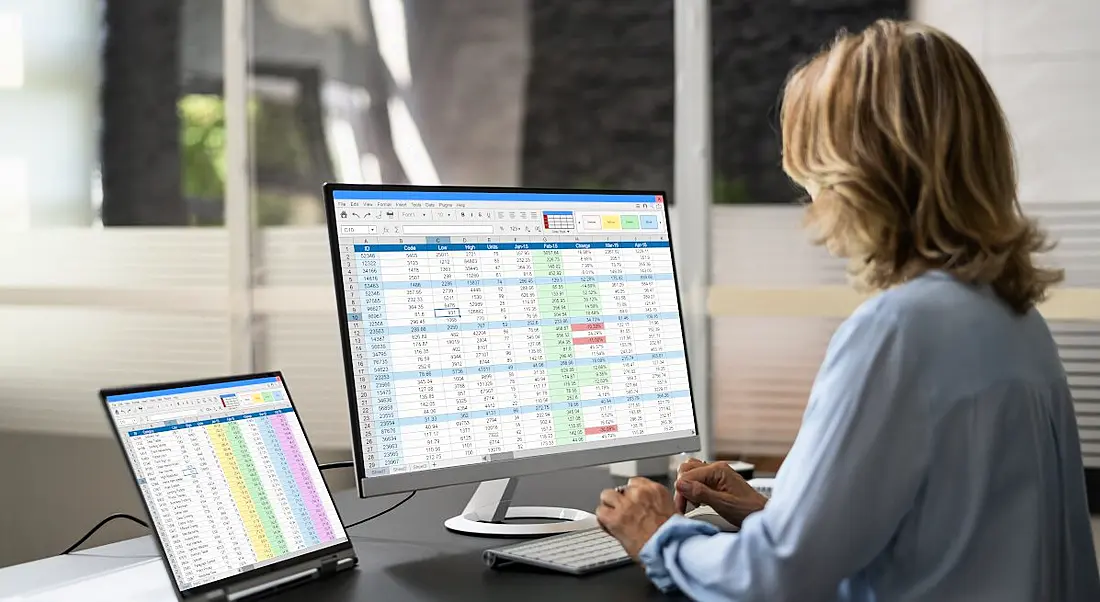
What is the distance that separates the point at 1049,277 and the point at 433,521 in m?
0.83

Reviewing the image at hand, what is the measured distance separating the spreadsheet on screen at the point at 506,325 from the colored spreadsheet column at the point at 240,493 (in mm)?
169

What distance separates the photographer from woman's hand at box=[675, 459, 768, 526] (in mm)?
1453

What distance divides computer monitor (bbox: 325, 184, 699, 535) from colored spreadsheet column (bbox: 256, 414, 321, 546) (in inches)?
3.6

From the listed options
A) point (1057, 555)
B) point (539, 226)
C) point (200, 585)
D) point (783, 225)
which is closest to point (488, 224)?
point (539, 226)

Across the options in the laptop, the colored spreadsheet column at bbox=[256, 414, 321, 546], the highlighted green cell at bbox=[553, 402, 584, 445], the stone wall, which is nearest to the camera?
the laptop

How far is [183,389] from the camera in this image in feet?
3.99

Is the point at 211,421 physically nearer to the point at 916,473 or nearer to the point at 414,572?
the point at 414,572

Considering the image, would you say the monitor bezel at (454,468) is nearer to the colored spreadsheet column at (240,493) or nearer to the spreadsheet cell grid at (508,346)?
the spreadsheet cell grid at (508,346)

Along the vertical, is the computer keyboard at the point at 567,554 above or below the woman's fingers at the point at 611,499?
below

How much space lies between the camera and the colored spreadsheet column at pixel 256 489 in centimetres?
122

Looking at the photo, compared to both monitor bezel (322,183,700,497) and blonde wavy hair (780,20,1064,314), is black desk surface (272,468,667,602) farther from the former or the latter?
blonde wavy hair (780,20,1064,314)

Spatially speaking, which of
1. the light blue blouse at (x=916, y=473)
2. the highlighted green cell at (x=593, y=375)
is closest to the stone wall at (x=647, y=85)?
the highlighted green cell at (x=593, y=375)

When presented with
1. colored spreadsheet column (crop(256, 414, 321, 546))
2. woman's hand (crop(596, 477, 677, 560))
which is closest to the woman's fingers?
woman's hand (crop(596, 477, 677, 560))

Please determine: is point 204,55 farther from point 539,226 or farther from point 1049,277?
point 1049,277
